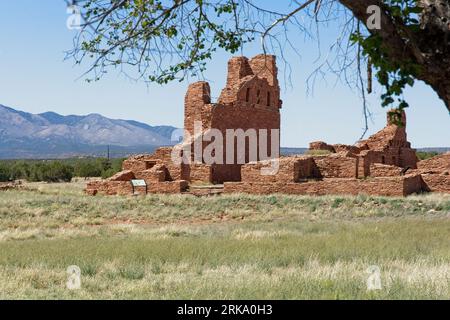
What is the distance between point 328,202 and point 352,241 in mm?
10578

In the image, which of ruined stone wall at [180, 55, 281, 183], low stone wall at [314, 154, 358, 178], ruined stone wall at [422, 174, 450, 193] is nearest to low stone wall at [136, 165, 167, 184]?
ruined stone wall at [180, 55, 281, 183]

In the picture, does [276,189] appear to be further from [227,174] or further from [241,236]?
[241,236]

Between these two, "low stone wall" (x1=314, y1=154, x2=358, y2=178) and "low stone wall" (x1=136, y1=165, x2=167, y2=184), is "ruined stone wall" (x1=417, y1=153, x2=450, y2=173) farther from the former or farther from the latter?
"low stone wall" (x1=136, y1=165, x2=167, y2=184)

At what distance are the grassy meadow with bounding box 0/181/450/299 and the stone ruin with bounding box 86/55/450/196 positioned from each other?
124 inches

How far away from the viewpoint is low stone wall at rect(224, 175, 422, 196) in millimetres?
24312

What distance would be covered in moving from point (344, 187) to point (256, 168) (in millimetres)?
4300

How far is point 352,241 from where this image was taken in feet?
41.2

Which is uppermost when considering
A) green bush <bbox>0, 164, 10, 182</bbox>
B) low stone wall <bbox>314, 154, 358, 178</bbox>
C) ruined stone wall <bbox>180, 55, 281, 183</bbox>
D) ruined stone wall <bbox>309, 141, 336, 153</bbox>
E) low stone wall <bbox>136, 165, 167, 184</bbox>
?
ruined stone wall <bbox>180, 55, 281, 183</bbox>

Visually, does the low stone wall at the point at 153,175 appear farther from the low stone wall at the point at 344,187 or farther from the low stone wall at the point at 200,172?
the low stone wall at the point at 344,187

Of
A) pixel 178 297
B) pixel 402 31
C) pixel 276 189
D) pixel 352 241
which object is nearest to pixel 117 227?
pixel 352 241

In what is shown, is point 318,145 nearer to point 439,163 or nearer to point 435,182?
point 439,163

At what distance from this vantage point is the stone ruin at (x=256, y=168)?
85.6ft

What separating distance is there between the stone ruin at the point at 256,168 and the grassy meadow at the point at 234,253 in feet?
10.4
